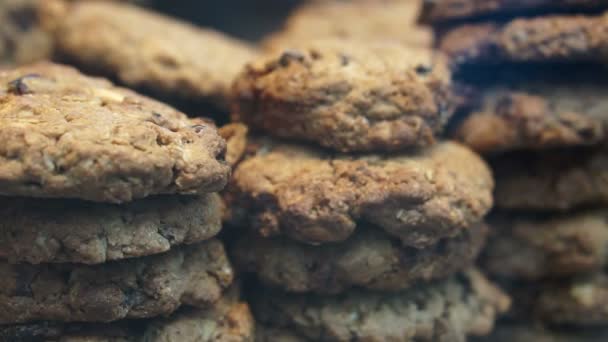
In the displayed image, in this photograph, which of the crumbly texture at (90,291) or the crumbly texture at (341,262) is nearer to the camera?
the crumbly texture at (90,291)

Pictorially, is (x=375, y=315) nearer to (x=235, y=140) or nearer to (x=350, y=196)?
(x=350, y=196)

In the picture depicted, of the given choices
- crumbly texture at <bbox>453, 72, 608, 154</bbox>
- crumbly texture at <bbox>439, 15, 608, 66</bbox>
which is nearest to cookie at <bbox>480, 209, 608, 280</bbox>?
crumbly texture at <bbox>453, 72, 608, 154</bbox>

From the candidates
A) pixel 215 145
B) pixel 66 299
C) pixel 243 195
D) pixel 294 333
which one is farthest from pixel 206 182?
pixel 294 333

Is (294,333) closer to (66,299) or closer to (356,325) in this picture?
(356,325)

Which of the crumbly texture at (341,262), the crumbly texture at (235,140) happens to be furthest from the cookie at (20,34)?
the crumbly texture at (341,262)

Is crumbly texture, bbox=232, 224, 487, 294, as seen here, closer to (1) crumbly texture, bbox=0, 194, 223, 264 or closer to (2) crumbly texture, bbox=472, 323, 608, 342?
(1) crumbly texture, bbox=0, 194, 223, 264

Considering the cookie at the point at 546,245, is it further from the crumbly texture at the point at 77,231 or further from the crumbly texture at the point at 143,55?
the crumbly texture at the point at 77,231

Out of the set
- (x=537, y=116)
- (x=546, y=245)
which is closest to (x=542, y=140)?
(x=537, y=116)
